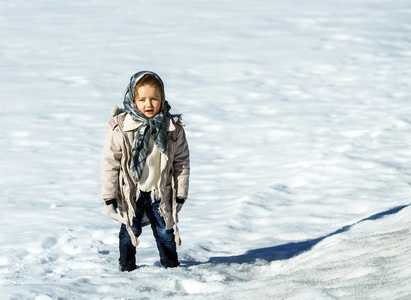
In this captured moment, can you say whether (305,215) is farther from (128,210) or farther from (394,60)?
(394,60)

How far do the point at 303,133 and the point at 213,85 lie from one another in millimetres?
3360

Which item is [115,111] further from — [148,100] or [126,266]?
[126,266]

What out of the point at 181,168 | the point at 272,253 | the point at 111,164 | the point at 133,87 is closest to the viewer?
the point at 133,87

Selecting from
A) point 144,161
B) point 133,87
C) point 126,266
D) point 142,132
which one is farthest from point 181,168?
point 126,266

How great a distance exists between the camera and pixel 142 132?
4082 millimetres

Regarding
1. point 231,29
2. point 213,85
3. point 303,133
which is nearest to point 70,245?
point 303,133

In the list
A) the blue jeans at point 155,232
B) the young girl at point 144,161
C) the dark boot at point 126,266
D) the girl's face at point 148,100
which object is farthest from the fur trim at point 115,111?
the dark boot at point 126,266

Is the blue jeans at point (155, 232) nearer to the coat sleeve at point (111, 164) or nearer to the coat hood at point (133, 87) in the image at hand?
the coat sleeve at point (111, 164)

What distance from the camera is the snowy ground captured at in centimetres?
404

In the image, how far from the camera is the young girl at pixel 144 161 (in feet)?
13.4

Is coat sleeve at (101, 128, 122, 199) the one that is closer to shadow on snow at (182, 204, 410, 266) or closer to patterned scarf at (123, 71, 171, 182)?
patterned scarf at (123, 71, 171, 182)

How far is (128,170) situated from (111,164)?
113 mm

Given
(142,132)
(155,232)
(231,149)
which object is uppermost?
(142,132)

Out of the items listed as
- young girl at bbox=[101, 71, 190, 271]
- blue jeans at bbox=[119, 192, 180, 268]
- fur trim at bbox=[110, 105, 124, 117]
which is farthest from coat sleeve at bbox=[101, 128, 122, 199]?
blue jeans at bbox=[119, 192, 180, 268]
